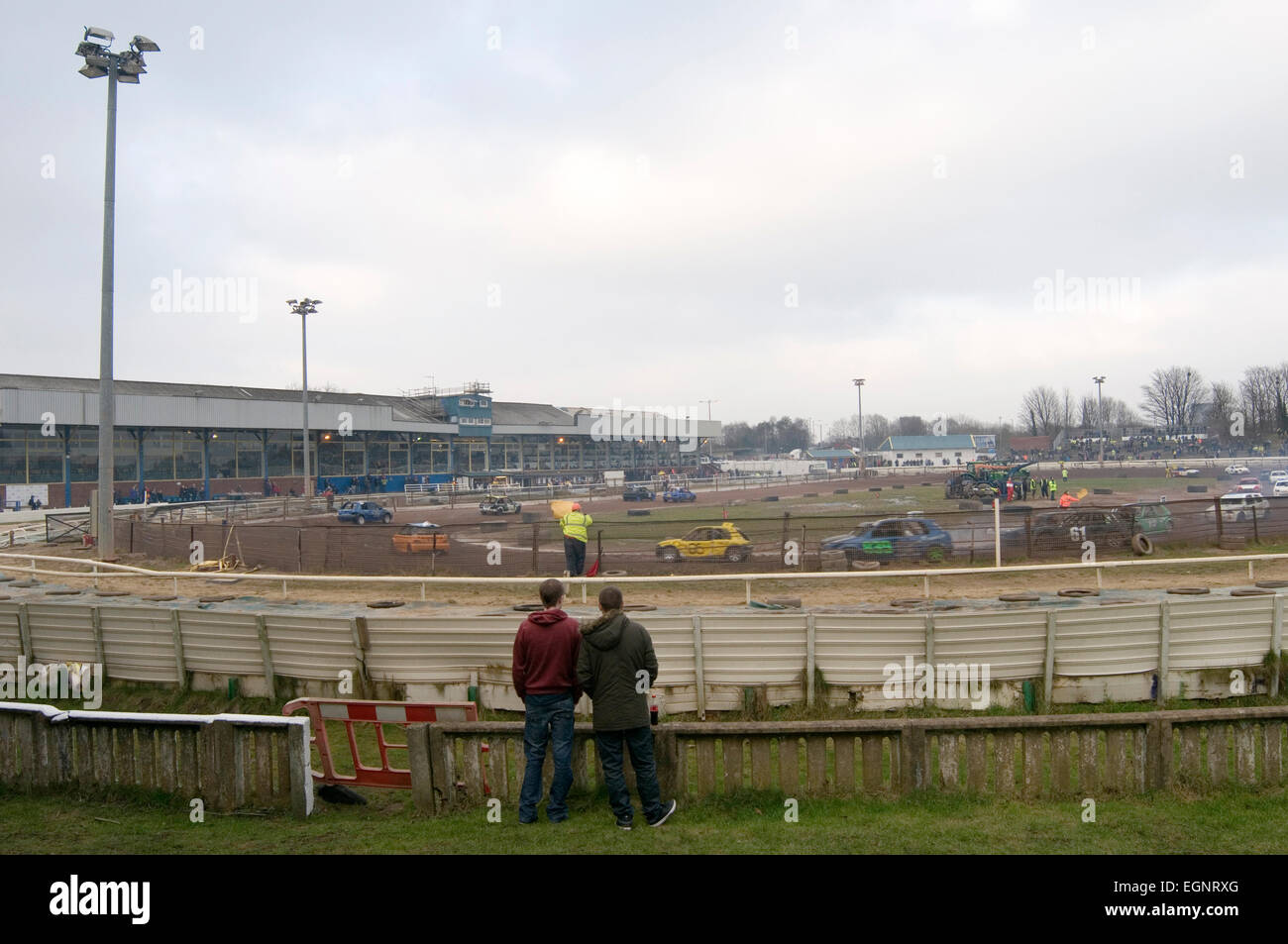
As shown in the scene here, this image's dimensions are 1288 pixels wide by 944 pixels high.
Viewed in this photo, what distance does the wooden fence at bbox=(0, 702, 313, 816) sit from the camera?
627 centimetres

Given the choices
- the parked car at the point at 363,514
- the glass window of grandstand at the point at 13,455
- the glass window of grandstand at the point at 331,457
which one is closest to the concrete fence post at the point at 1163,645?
the parked car at the point at 363,514

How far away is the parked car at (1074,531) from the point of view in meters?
Result: 19.5

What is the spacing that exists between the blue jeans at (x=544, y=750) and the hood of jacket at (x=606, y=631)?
0.43 m

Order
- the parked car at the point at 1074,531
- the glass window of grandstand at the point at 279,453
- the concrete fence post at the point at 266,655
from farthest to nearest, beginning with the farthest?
1. the glass window of grandstand at the point at 279,453
2. the parked car at the point at 1074,531
3. the concrete fence post at the point at 266,655

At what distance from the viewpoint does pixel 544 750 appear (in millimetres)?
6055

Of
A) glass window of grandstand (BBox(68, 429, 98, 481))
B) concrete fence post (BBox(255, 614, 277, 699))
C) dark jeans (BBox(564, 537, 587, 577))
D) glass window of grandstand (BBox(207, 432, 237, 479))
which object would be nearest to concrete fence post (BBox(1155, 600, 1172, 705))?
dark jeans (BBox(564, 537, 587, 577))

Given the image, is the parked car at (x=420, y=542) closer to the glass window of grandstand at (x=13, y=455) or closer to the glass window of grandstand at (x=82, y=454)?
the glass window of grandstand at (x=13, y=455)

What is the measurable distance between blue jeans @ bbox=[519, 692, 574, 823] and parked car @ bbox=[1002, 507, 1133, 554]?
16.0 meters

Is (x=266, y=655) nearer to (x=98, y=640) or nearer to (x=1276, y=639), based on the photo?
(x=98, y=640)

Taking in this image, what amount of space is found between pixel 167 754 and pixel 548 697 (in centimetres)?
293

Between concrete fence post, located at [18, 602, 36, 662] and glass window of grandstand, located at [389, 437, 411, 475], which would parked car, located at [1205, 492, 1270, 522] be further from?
glass window of grandstand, located at [389, 437, 411, 475]

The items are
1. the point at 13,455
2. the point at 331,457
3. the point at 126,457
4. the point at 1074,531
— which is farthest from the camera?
the point at 331,457

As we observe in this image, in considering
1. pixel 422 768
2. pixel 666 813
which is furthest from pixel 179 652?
pixel 666 813

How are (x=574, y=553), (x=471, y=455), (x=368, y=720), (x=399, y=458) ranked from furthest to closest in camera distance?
(x=471, y=455)
(x=399, y=458)
(x=574, y=553)
(x=368, y=720)
